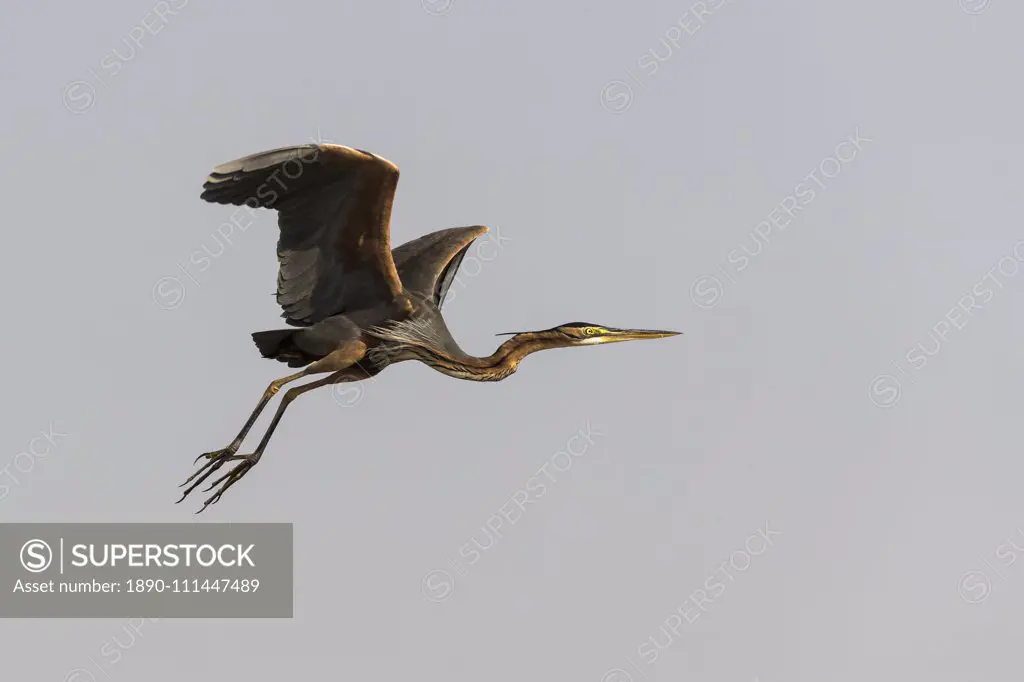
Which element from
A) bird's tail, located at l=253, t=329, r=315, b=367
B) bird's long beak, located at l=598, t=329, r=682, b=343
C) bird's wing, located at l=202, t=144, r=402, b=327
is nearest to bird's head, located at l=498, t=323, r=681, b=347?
bird's long beak, located at l=598, t=329, r=682, b=343

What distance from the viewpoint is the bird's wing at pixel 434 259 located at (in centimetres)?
2106

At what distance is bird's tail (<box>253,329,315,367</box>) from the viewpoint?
64.0 feet

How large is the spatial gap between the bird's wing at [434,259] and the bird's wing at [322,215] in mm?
1464

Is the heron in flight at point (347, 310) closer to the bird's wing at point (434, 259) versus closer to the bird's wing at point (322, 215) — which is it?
the bird's wing at point (322, 215)

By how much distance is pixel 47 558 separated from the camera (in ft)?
68.6

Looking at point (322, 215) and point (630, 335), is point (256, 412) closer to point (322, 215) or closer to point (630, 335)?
point (322, 215)

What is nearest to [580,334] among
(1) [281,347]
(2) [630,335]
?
(2) [630,335]

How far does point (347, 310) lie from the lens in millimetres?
19547

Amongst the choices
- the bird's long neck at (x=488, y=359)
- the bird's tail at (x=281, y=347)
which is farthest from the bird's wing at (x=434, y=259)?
the bird's tail at (x=281, y=347)

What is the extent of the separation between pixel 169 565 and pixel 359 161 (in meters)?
5.84

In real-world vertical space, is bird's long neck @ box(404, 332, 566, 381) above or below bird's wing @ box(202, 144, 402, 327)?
below

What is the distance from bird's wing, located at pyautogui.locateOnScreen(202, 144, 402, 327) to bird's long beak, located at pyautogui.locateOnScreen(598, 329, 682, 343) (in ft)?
7.95

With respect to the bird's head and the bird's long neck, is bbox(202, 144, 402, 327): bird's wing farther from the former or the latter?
the bird's head

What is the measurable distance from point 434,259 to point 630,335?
306cm
